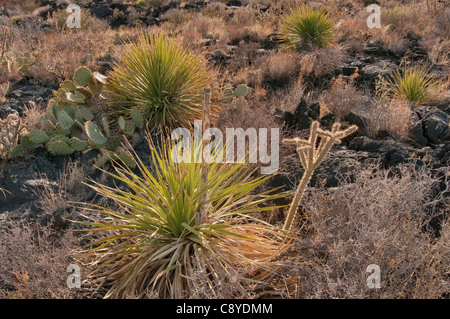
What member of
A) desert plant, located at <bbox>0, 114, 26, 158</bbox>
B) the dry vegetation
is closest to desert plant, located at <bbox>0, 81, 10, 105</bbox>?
the dry vegetation

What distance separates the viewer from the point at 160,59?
538cm

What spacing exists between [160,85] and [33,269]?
320cm

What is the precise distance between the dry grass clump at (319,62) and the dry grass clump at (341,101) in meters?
1.17

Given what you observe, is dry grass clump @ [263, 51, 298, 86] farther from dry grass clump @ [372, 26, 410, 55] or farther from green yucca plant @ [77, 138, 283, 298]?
green yucca plant @ [77, 138, 283, 298]

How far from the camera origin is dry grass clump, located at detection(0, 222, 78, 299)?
2.74m

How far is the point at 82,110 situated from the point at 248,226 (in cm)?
359

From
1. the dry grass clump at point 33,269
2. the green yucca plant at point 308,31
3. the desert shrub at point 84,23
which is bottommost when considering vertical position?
the dry grass clump at point 33,269

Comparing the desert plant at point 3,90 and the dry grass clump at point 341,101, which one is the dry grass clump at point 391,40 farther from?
the desert plant at point 3,90

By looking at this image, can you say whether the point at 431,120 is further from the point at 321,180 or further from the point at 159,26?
the point at 159,26

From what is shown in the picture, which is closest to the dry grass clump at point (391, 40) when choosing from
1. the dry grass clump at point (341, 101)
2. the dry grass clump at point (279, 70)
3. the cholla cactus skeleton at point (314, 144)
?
the dry grass clump at point (279, 70)

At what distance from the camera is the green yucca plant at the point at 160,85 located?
17.6 ft

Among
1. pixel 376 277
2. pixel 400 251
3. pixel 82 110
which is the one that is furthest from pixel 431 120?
pixel 82 110

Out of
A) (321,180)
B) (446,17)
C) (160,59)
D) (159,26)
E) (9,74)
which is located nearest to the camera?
(321,180)

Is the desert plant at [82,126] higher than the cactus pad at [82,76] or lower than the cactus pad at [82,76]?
lower
